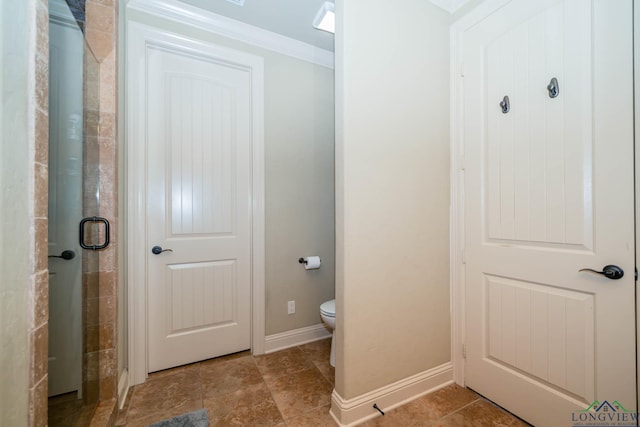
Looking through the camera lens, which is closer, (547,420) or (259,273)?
(547,420)

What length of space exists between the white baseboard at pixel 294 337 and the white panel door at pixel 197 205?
7.1 inches

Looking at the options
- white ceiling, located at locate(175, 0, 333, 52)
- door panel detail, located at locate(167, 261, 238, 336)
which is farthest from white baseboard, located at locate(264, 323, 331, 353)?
white ceiling, located at locate(175, 0, 333, 52)

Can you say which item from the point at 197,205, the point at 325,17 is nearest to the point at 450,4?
the point at 325,17

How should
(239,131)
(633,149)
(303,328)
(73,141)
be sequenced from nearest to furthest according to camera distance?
(633,149) < (73,141) < (239,131) < (303,328)

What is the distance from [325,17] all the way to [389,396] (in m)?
2.46

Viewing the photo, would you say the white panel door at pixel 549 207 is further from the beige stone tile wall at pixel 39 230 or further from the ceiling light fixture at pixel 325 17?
the beige stone tile wall at pixel 39 230

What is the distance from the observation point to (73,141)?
1231 mm

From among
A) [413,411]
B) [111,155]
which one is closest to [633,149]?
[413,411]

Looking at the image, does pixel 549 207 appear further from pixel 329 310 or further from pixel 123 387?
pixel 123 387

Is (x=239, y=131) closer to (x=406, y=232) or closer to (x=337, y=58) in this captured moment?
(x=337, y=58)

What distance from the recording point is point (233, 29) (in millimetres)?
2002

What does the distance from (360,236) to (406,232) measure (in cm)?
33

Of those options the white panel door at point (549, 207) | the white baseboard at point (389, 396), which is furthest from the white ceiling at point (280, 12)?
the white baseboard at point (389, 396)

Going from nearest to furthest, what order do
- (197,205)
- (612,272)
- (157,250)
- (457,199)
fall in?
(612,272) → (457,199) → (157,250) → (197,205)
